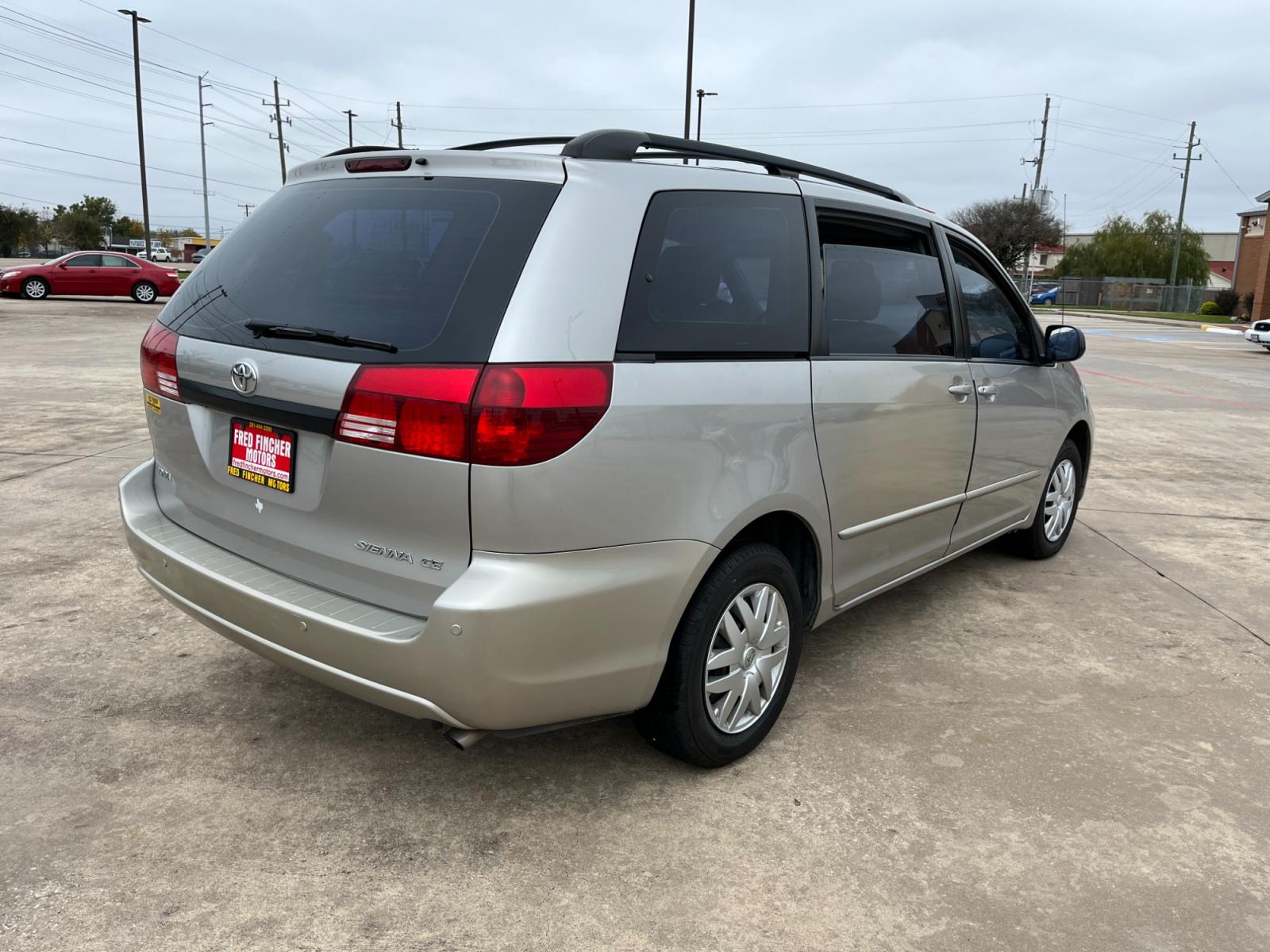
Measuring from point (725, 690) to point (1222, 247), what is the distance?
387 feet

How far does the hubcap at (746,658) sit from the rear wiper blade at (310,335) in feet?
3.90

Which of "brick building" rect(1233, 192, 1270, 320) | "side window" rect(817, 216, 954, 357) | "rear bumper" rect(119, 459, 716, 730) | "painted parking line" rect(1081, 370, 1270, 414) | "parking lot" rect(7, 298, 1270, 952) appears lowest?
"parking lot" rect(7, 298, 1270, 952)

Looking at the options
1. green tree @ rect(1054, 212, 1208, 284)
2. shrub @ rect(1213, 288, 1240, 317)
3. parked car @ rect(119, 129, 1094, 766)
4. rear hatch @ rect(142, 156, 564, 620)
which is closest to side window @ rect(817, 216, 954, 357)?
parked car @ rect(119, 129, 1094, 766)

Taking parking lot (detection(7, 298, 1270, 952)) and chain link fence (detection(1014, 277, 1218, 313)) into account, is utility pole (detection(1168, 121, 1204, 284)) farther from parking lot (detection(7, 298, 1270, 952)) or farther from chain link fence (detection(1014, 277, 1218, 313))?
parking lot (detection(7, 298, 1270, 952))

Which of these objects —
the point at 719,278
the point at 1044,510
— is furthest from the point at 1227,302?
the point at 719,278

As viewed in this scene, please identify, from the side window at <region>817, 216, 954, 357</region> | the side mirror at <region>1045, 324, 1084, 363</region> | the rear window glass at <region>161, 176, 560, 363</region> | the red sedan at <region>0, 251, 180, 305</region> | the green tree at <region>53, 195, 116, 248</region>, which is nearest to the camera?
the rear window glass at <region>161, 176, 560, 363</region>

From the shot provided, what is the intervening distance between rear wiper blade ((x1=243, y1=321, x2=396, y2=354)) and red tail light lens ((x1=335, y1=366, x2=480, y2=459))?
0.07 meters

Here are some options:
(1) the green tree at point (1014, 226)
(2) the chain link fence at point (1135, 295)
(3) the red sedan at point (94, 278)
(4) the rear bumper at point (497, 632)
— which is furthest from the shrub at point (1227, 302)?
(4) the rear bumper at point (497, 632)

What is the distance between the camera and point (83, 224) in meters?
89.6

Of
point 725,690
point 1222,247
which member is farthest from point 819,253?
point 1222,247

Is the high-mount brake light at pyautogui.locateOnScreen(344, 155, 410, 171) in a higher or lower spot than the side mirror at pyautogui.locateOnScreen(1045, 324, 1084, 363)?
higher

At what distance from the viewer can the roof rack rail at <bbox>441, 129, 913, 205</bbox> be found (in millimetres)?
2606

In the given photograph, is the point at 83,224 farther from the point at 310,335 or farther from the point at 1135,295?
the point at 310,335

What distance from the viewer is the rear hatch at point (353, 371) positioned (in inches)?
91.5
